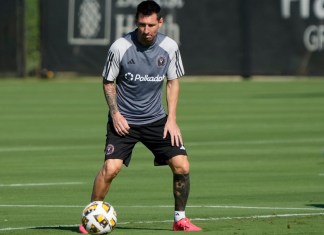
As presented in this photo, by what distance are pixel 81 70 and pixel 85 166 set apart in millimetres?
20051

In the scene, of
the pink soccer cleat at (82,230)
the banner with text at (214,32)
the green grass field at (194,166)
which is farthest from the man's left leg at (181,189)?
the banner with text at (214,32)

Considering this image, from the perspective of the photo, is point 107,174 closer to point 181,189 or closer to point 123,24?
point 181,189

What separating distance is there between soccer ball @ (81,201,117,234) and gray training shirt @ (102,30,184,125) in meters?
0.98

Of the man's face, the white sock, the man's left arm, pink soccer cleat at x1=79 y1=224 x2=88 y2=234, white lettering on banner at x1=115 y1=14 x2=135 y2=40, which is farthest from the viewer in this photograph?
white lettering on banner at x1=115 y1=14 x2=135 y2=40

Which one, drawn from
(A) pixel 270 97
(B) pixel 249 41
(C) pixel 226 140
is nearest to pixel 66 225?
(C) pixel 226 140

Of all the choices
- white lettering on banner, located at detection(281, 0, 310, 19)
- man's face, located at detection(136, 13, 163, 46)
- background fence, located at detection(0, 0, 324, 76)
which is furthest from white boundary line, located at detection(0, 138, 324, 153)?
white lettering on banner, located at detection(281, 0, 310, 19)

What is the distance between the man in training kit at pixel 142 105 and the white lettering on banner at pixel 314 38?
2544 cm

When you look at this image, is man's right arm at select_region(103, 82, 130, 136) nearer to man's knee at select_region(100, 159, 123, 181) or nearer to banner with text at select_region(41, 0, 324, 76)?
man's knee at select_region(100, 159, 123, 181)

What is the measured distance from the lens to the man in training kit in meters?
12.0

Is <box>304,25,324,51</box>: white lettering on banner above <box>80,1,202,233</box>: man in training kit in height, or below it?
below

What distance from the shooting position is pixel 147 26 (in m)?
11.8

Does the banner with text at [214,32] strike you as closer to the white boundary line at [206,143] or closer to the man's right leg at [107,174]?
the white boundary line at [206,143]

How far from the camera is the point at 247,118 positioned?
2709cm

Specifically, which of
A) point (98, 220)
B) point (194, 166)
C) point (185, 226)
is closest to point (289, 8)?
point (194, 166)
